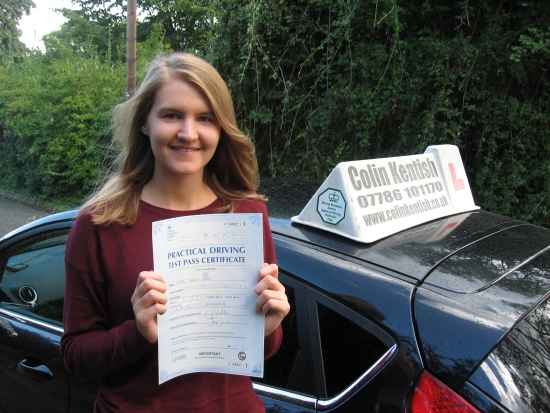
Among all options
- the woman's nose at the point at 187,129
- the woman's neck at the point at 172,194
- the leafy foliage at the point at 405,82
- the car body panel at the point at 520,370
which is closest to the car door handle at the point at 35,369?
the woman's neck at the point at 172,194

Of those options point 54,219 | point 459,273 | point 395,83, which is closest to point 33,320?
point 54,219

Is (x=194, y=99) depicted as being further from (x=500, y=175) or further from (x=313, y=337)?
(x=500, y=175)

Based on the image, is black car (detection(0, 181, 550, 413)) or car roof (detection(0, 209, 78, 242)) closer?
black car (detection(0, 181, 550, 413))

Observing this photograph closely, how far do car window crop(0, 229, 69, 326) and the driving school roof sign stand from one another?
131cm

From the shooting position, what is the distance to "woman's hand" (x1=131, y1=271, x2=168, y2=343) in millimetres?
1077

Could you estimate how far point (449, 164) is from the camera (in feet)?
7.49

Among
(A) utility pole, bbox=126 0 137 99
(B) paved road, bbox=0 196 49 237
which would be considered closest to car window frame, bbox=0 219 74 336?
(B) paved road, bbox=0 196 49 237

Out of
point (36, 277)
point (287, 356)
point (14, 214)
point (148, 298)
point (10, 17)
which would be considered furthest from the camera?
point (10, 17)

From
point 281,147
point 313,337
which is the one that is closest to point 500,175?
point 281,147

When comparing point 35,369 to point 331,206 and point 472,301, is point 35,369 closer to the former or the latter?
point 331,206

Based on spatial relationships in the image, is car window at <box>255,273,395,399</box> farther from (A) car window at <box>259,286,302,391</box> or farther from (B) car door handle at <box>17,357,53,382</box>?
(B) car door handle at <box>17,357,53,382</box>

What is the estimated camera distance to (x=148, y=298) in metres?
1.08

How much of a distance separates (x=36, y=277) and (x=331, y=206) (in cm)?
171

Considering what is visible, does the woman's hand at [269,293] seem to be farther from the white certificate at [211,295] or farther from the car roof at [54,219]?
the car roof at [54,219]
